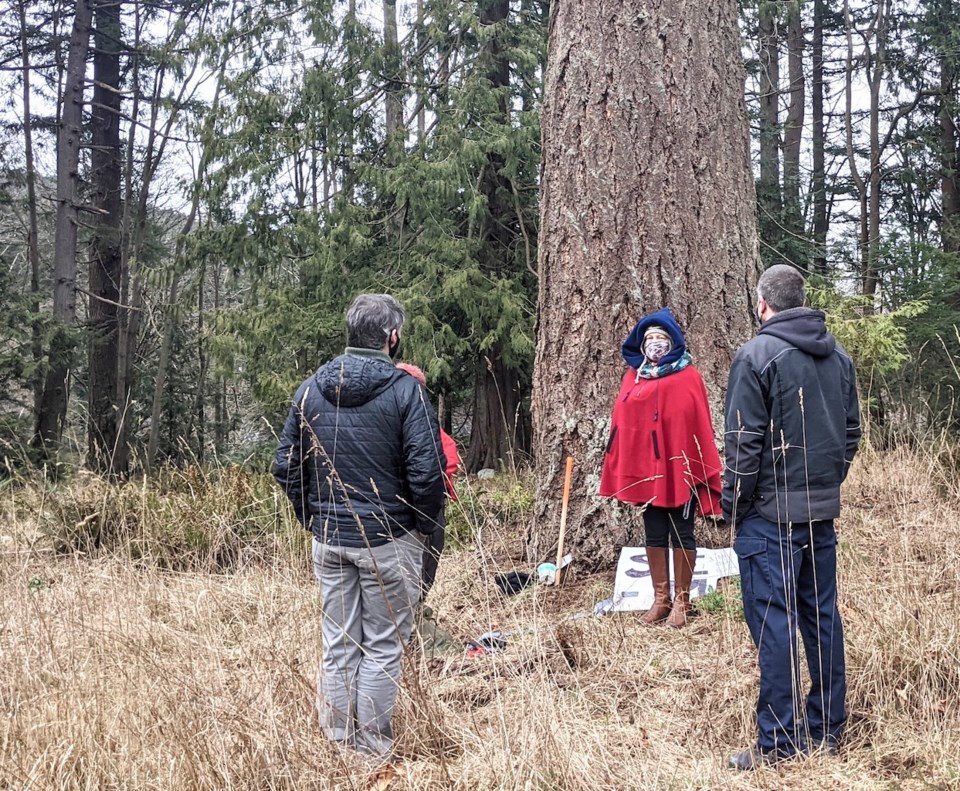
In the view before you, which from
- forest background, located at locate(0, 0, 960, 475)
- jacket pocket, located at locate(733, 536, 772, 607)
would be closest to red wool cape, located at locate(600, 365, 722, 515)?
jacket pocket, located at locate(733, 536, 772, 607)

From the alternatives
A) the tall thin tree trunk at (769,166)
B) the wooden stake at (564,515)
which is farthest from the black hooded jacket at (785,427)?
the tall thin tree trunk at (769,166)

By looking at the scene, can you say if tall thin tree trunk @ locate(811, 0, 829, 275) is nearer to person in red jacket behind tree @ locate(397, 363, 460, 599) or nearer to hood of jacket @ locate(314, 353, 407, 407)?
person in red jacket behind tree @ locate(397, 363, 460, 599)

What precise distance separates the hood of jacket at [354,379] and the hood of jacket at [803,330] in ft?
4.61

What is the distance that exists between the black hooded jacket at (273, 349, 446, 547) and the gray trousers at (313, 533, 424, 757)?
0.08 meters

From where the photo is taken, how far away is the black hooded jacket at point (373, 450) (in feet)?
10.9

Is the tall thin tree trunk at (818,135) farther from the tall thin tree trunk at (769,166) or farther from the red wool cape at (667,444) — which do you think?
the red wool cape at (667,444)

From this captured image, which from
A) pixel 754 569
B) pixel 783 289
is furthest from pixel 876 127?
pixel 754 569

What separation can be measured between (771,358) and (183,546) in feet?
17.1

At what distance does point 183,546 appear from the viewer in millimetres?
7016

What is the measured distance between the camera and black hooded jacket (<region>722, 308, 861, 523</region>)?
323cm

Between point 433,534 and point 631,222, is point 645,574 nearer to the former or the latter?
point 433,534

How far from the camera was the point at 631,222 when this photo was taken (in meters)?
5.55

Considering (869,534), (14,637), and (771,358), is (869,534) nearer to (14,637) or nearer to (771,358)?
(771,358)

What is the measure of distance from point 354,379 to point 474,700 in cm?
149
